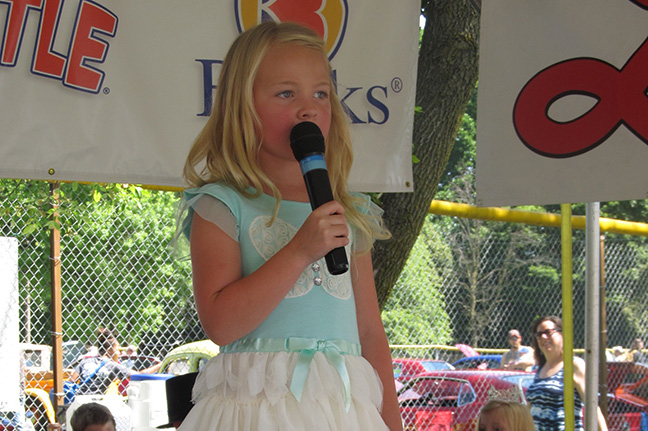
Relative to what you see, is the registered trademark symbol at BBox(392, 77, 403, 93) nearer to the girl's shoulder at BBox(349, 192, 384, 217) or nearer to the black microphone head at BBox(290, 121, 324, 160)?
the girl's shoulder at BBox(349, 192, 384, 217)

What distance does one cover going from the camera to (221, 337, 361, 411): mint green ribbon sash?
4.73 ft

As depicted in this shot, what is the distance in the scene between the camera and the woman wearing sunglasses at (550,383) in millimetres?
5141

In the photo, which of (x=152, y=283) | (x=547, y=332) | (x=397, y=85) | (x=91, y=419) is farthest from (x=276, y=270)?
(x=152, y=283)

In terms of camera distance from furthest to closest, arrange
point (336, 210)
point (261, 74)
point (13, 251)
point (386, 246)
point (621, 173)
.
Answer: point (13, 251) → point (386, 246) → point (621, 173) → point (261, 74) → point (336, 210)

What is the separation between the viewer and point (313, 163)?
1.47 meters

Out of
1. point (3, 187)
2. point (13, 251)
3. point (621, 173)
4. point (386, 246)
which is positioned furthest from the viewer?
point (3, 187)

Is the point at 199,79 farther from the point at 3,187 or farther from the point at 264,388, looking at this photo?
the point at 3,187

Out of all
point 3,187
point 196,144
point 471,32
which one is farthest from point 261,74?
point 3,187

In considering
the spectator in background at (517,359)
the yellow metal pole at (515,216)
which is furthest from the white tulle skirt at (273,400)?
the spectator in background at (517,359)

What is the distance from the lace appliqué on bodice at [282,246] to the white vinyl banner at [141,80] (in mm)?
1387

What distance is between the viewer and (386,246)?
3.62m

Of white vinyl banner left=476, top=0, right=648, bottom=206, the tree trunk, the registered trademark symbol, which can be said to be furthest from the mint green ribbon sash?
the tree trunk

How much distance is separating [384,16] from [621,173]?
1178mm

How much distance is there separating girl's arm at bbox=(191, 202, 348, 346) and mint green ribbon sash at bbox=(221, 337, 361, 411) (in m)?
0.06
